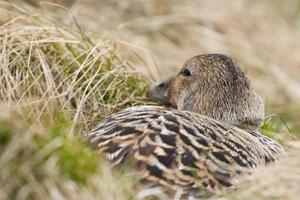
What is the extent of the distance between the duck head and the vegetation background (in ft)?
1.15

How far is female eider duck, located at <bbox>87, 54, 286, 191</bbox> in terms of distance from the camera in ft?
14.2

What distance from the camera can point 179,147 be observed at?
4.45 meters

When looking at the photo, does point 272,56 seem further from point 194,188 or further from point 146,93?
point 194,188

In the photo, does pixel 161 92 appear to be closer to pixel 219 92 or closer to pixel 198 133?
pixel 219 92

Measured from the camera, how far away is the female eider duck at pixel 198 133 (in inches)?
171

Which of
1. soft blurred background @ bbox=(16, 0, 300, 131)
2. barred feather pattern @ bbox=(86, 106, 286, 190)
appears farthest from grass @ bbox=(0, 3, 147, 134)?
soft blurred background @ bbox=(16, 0, 300, 131)

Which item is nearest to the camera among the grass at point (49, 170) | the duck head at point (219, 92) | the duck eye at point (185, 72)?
the grass at point (49, 170)

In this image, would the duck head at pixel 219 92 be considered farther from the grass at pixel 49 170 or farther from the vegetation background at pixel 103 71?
the grass at pixel 49 170

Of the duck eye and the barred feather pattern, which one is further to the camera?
the duck eye

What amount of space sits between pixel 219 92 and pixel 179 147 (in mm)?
1182

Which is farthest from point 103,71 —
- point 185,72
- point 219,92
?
point 219,92

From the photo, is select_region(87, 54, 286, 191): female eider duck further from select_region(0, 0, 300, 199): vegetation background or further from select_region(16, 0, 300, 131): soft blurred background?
select_region(16, 0, 300, 131): soft blurred background

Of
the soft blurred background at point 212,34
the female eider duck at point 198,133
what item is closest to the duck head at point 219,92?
the female eider duck at point 198,133

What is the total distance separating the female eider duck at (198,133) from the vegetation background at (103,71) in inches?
4.4
